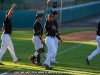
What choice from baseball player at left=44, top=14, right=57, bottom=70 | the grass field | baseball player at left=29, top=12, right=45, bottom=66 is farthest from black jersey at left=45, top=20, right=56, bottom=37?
the grass field

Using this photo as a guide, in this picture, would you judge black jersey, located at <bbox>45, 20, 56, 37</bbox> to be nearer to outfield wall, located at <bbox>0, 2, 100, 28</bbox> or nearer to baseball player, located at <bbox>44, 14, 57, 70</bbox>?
baseball player, located at <bbox>44, 14, 57, 70</bbox>

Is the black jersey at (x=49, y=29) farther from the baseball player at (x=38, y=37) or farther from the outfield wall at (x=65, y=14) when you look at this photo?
the outfield wall at (x=65, y=14)

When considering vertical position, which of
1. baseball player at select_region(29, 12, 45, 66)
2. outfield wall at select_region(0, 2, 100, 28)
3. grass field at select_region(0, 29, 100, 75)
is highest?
baseball player at select_region(29, 12, 45, 66)

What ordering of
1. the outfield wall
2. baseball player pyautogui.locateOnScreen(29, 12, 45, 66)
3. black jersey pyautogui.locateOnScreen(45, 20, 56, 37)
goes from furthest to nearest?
the outfield wall → baseball player pyautogui.locateOnScreen(29, 12, 45, 66) → black jersey pyautogui.locateOnScreen(45, 20, 56, 37)

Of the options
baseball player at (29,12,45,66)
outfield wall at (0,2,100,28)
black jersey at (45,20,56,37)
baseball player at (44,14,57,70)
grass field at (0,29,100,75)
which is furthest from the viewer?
outfield wall at (0,2,100,28)

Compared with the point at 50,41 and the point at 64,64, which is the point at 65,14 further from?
the point at 50,41

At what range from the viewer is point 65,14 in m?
43.1

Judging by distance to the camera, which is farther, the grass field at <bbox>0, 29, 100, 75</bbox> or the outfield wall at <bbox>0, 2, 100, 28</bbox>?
the outfield wall at <bbox>0, 2, 100, 28</bbox>

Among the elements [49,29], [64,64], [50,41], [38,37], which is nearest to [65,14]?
[64,64]

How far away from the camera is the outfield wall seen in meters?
→ 39.0

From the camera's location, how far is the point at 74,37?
28594 mm

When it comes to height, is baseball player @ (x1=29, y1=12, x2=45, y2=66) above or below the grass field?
above

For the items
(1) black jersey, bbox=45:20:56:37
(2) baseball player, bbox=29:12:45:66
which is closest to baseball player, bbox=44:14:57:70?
(1) black jersey, bbox=45:20:56:37

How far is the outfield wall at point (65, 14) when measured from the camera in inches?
1535
